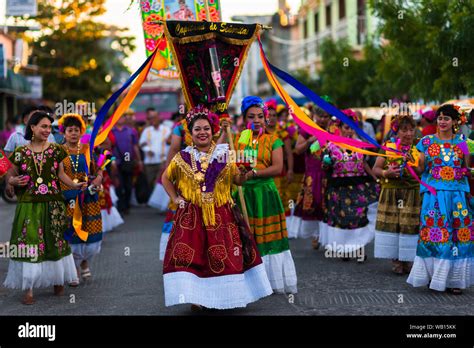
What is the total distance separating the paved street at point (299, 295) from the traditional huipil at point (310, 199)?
2.15ft

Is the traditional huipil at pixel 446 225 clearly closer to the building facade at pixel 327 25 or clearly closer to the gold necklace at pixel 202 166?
the gold necklace at pixel 202 166

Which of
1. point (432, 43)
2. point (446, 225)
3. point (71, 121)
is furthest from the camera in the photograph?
point (432, 43)

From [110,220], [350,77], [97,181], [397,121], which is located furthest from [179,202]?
[350,77]

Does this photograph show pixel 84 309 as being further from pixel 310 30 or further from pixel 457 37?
pixel 310 30

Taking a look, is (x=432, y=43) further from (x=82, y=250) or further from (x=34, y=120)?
(x=34, y=120)

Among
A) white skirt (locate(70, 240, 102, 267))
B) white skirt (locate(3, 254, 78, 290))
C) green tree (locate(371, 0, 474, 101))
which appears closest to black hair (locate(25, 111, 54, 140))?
white skirt (locate(3, 254, 78, 290))

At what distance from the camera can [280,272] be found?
848 centimetres

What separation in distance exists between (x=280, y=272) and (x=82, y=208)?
2447mm

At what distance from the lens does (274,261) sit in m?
8.48

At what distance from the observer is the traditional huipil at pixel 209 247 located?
7.33 meters

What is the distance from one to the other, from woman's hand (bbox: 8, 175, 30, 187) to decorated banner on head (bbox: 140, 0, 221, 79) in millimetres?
2795

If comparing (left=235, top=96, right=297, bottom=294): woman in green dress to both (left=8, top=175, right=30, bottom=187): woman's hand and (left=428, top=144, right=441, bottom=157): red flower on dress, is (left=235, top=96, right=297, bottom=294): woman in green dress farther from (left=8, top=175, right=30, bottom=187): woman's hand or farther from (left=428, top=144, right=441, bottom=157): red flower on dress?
(left=8, top=175, right=30, bottom=187): woman's hand

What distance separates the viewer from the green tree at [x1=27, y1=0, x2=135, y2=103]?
107 feet

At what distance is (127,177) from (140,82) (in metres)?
9.94
